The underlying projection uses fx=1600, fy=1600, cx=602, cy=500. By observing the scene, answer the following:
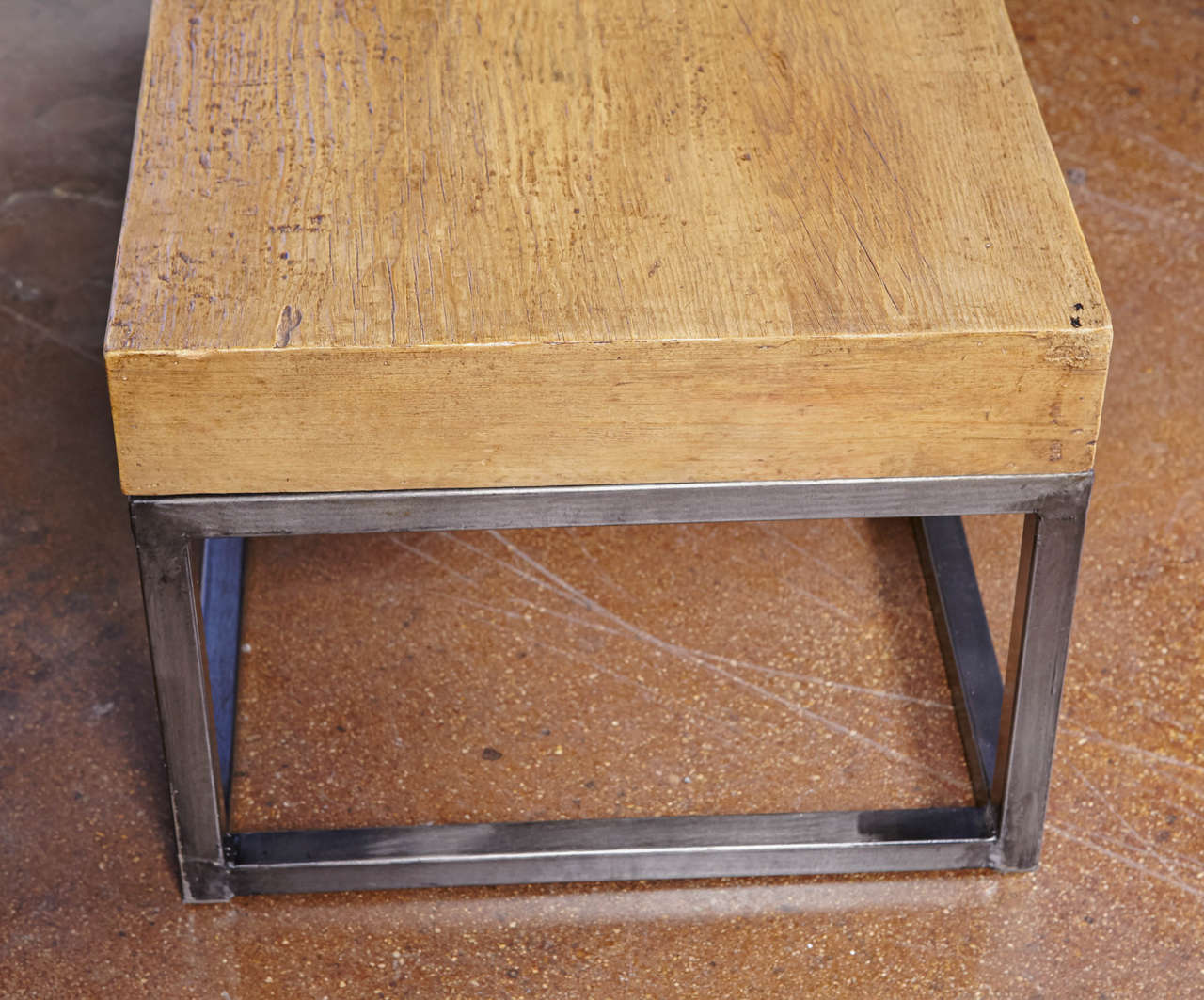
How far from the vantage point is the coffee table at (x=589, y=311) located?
1051 millimetres

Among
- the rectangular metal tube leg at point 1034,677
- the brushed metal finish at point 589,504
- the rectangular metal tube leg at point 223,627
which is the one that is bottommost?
the rectangular metal tube leg at point 223,627

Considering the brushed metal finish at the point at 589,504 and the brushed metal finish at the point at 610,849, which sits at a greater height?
the brushed metal finish at the point at 589,504

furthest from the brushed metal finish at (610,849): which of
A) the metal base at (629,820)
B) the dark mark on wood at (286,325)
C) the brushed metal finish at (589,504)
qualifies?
the dark mark on wood at (286,325)

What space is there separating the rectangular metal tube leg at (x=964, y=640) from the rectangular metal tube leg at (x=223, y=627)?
0.66 m

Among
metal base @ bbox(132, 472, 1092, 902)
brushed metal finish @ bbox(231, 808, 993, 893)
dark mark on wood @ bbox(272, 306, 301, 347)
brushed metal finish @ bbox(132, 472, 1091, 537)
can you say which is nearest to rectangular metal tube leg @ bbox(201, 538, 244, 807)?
metal base @ bbox(132, 472, 1092, 902)

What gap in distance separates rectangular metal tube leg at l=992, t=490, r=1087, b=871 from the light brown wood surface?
8 cm

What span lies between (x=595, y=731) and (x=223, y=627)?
1.23 ft

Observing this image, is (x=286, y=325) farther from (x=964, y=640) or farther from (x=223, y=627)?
(x=964, y=640)

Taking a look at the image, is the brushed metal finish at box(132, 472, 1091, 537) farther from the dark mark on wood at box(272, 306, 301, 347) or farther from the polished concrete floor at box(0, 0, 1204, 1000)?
the polished concrete floor at box(0, 0, 1204, 1000)

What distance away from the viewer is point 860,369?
1058 mm

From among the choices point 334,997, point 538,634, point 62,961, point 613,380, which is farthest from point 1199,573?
point 62,961

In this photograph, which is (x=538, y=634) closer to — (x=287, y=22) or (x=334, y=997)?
(x=334, y=997)

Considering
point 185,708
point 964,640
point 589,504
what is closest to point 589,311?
point 589,504

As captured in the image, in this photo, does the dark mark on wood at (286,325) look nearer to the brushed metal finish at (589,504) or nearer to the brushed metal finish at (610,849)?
the brushed metal finish at (589,504)
